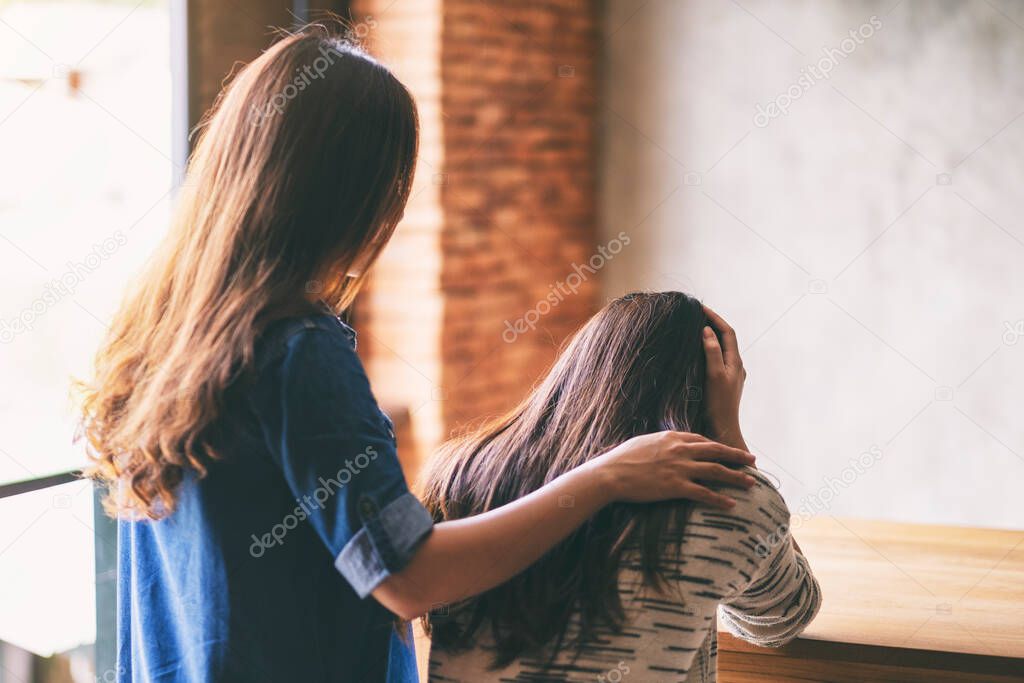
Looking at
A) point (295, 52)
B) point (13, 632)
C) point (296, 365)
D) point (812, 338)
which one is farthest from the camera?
point (812, 338)

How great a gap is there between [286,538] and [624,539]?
332mm

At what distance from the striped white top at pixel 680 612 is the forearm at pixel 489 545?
4.1 inches

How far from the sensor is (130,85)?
A: 2.13m

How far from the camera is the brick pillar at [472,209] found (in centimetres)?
271

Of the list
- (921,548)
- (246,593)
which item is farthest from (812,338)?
(246,593)

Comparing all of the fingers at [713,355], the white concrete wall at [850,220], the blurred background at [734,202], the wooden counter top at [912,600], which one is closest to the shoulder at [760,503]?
the fingers at [713,355]

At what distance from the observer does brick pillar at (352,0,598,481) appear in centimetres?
271

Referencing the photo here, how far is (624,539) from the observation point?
100 centimetres

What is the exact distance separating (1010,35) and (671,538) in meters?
2.41

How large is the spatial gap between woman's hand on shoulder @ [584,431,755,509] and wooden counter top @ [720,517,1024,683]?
418 mm

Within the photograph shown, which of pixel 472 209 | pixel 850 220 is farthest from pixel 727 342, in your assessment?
pixel 850 220

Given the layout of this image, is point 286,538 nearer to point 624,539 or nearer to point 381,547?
point 381,547

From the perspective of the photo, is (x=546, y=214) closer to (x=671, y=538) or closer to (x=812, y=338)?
(x=812, y=338)

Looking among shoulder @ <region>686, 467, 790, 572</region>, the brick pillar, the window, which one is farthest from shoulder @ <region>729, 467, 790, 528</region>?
the brick pillar
